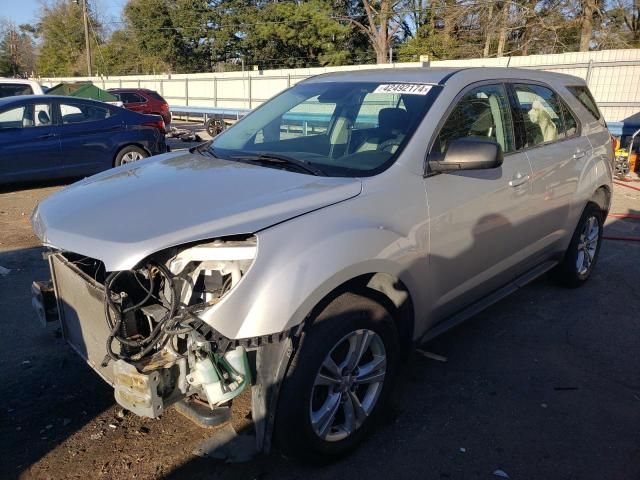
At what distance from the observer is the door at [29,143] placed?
8.46 meters

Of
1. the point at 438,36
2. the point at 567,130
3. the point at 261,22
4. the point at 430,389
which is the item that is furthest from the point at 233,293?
the point at 261,22

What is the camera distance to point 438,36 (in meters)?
30.7

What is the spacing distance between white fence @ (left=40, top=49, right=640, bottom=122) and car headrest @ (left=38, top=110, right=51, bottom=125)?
19.8 feet

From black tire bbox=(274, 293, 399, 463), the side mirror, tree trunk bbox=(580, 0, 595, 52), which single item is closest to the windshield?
the side mirror

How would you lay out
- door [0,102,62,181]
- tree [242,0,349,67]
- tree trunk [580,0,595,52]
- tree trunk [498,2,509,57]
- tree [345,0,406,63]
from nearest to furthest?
1. door [0,102,62,181]
2. tree trunk [580,0,595,52]
3. tree trunk [498,2,509,57]
4. tree [345,0,406,63]
5. tree [242,0,349,67]

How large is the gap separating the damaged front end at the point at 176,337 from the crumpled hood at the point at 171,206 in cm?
9

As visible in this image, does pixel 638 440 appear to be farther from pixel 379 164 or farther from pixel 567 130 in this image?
pixel 567 130

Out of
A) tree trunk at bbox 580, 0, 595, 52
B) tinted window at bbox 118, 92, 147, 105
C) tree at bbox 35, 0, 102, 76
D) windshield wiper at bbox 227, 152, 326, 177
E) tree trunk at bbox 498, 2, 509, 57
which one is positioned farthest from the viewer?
tree at bbox 35, 0, 102, 76

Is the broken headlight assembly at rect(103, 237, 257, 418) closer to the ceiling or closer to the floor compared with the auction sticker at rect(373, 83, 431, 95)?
closer to the floor

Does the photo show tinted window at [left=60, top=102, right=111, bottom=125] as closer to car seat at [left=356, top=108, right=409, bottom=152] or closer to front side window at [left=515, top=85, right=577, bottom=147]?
car seat at [left=356, top=108, right=409, bottom=152]

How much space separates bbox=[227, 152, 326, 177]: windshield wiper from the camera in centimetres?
292

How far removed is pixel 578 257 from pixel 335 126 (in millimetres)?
2831

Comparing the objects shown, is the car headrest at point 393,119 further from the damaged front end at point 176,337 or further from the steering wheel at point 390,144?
the damaged front end at point 176,337

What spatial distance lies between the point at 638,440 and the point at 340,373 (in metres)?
1.74
